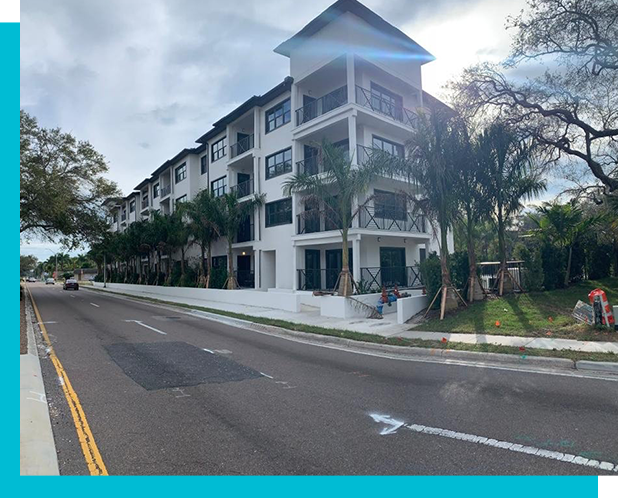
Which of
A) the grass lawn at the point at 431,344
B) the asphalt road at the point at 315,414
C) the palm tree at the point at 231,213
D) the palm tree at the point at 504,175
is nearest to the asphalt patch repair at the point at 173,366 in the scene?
the asphalt road at the point at 315,414

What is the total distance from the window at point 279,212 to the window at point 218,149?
871 centimetres

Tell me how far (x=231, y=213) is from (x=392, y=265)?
1023 centimetres

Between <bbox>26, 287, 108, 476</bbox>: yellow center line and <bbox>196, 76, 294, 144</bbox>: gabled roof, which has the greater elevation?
<bbox>196, 76, 294, 144</bbox>: gabled roof

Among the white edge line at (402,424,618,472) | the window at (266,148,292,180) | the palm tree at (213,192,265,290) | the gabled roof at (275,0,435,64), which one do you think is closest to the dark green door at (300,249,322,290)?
the palm tree at (213,192,265,290)

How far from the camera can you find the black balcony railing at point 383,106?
21.0 meters

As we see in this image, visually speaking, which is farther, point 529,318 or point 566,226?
point 566,226

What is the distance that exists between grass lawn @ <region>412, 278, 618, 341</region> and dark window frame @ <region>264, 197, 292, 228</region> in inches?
474

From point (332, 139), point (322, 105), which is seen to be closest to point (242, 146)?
point (332, 139)

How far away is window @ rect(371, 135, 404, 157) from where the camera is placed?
2244 cm

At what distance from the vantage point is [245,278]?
2839 cm

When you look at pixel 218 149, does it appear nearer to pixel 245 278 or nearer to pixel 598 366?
pixel 245 278

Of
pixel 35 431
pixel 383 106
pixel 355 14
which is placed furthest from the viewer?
pixel 383 106

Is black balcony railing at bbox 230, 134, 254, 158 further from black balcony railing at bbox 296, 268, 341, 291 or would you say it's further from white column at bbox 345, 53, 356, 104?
black balcony railing at bbox 296, 268, 341, 291

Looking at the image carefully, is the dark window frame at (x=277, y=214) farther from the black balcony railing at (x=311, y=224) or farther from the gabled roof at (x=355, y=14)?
the gabled roof at (x=355, y=14)
